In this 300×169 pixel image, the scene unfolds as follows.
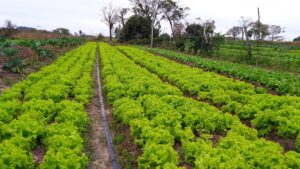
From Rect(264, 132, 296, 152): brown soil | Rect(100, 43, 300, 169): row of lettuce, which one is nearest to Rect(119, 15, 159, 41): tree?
Rect(100, 43, 300, 169): row of lettuce

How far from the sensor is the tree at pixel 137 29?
62.9 m

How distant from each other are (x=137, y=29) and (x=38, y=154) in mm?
58048

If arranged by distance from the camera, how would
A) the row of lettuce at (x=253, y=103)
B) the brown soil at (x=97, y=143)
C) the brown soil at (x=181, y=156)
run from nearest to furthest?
the brown soil at (x=181, y=156) < the brown soil at (x=97, y=143) < the row of lettuce at (x=253, y=103)


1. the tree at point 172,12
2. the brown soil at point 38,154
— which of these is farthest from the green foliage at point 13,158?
the tree at point 172,12

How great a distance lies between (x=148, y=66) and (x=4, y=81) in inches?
359

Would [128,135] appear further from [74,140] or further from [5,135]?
[5,135]

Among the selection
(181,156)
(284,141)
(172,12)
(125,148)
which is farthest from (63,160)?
(172,12)

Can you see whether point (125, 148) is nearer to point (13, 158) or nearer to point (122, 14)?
point (13, 158)

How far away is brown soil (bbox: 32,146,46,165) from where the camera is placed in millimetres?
7094

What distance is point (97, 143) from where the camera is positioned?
8.70 m

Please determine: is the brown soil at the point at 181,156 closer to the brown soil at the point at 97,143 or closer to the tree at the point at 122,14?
the brown soil at the point at 97,143

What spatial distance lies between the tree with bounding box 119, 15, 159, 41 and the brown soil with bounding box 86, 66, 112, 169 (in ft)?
172

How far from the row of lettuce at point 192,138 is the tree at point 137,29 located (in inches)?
2050

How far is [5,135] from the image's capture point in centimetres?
750
